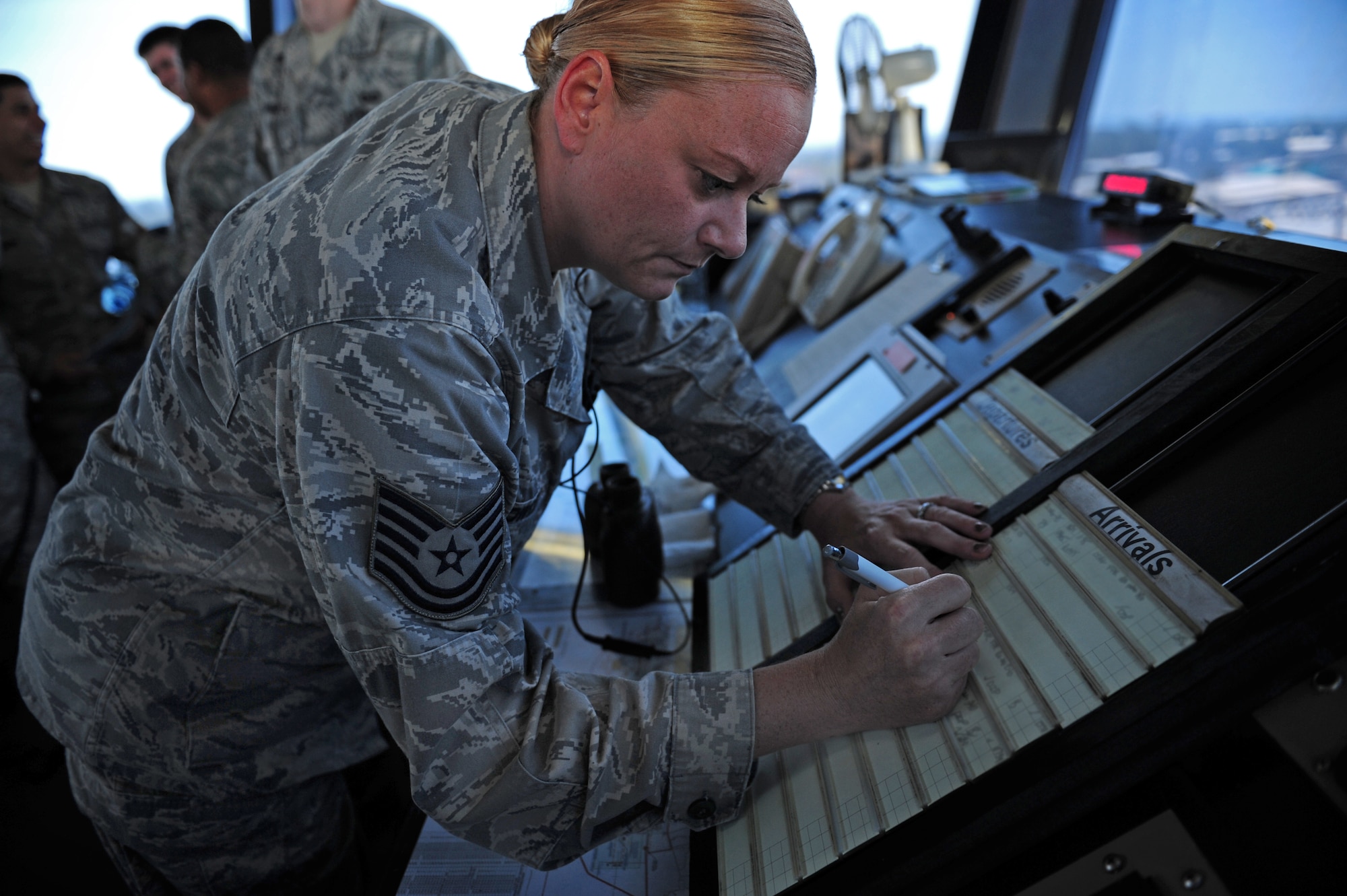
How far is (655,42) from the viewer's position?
716mm

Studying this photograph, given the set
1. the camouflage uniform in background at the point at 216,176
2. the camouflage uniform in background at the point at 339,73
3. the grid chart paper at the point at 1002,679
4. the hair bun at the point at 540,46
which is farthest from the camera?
the camouflage uniform in background at the point at 216,176

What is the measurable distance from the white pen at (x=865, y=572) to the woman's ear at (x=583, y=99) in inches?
18.0

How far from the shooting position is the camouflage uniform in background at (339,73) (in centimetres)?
241

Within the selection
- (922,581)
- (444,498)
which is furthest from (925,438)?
(444,498)

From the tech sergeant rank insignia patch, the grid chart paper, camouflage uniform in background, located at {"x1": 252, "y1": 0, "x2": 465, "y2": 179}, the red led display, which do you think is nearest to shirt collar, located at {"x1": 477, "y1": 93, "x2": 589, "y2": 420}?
the tech sergeant rank insignia patch

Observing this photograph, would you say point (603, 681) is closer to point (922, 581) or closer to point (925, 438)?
point (922, 581)

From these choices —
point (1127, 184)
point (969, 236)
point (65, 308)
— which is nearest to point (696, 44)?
point (969, 236)

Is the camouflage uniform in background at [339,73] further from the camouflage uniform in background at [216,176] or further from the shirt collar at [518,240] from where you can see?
the shirt collar at [518,240]

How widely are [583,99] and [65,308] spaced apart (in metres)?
3.17

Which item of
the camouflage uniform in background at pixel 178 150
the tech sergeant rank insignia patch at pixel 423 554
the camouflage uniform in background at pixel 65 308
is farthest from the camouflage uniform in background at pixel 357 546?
the camouflage uniform in background at pixel 178 150

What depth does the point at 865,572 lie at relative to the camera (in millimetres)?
768

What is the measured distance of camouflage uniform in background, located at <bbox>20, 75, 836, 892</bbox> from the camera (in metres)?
0.68

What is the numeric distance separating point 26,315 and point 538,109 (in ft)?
10.0

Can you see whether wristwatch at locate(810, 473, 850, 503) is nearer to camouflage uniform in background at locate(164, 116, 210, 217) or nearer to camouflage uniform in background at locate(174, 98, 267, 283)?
camouflage uniform in background at locate(174, 98, 267, 283)
